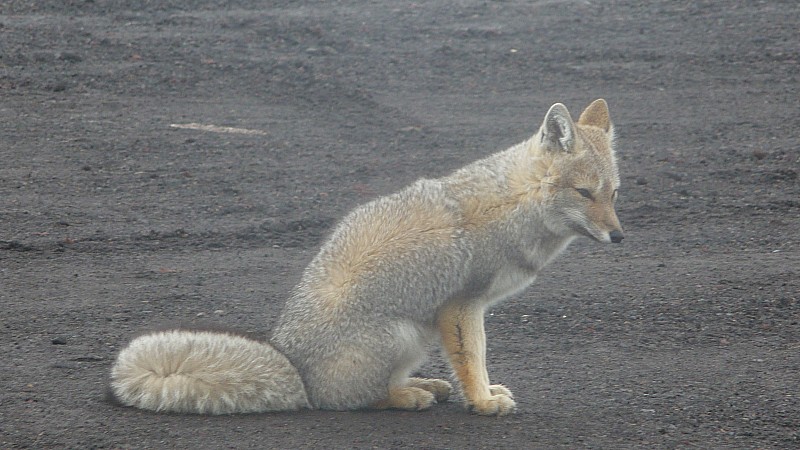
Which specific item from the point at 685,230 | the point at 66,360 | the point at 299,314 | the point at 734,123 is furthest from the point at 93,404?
the point at 734,123

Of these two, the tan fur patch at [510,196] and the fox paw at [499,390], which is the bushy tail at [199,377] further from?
the tan fur patch at [510,196]

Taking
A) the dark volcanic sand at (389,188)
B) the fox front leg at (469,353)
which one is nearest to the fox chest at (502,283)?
the fox front leg at (469,353)

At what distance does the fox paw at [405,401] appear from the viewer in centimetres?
609

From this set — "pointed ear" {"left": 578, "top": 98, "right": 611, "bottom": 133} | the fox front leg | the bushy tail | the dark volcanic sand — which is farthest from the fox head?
the bushy tail

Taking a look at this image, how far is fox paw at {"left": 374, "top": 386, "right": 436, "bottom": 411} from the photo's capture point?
6090 mm

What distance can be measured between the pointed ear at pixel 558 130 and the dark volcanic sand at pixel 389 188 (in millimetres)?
1392

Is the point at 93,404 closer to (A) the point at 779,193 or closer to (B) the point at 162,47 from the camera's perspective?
(A) the point at 779,193

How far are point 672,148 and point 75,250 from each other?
6.31 metres

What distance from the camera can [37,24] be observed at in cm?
1535

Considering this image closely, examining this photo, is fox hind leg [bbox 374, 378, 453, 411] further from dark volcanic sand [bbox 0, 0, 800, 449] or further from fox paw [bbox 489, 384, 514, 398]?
fox paw [bbox 489, 384, 514, 398]

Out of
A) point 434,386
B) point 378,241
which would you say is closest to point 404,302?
point 378,241

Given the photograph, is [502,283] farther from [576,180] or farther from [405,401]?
[405,401]

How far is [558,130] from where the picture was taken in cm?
629

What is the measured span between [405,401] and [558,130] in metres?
1.80
